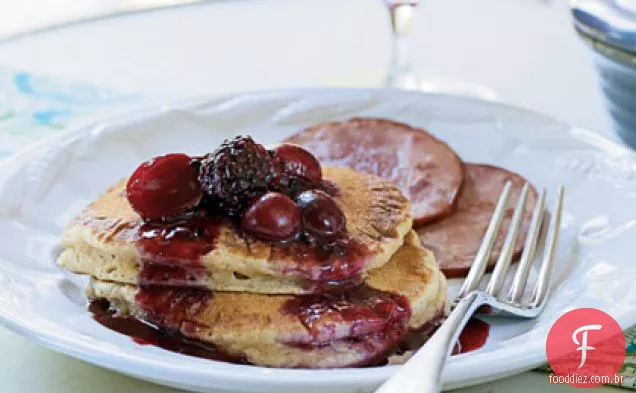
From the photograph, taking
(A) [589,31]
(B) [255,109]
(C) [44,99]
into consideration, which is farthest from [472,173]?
(C) [44,99]

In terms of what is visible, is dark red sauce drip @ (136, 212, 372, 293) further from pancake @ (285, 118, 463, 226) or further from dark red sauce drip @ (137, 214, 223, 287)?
pancake @ (285, 118, 463, 226)

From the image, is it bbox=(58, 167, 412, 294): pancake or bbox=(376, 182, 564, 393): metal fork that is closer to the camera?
bbox=(376, 182, 564, 393): metal fork

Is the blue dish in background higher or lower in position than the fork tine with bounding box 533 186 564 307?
higher

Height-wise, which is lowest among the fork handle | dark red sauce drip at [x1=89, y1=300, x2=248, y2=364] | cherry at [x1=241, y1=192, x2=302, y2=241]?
dark red sauce drip at [x1=89, y1=300, x2=248, y2=364]

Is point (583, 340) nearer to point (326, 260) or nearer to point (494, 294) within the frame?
point (494, 294)

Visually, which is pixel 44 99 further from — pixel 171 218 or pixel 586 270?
pixel 586 270

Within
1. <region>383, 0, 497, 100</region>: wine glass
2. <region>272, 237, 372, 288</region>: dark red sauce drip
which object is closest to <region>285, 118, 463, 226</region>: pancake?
<region>272, 237, 372, 288</region>: dark red sauce drip

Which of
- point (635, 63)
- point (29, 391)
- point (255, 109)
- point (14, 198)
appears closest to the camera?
point (29, 391)
